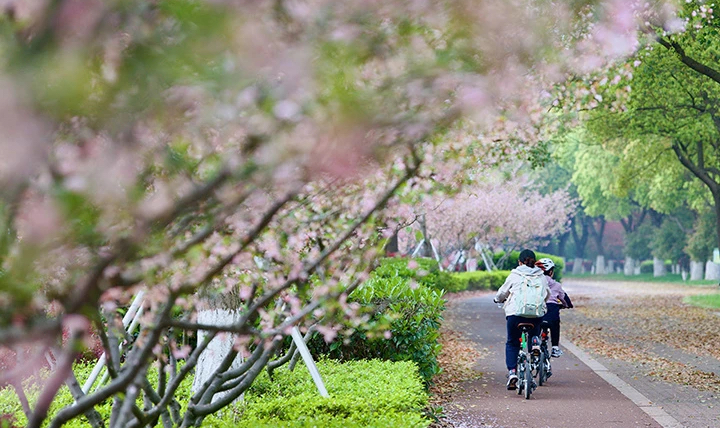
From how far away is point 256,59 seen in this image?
191cm

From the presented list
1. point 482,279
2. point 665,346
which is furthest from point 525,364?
point 482,279

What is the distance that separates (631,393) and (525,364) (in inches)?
60.9

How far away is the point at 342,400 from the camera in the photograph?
22.3ft

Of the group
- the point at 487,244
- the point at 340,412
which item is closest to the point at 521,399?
the point at 340,412

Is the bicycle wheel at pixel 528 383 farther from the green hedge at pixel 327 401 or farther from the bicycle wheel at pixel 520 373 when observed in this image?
the green hedge at pixel 327 401

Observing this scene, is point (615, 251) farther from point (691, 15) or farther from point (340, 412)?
point (340, 412)

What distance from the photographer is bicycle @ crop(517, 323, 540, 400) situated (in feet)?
32.7

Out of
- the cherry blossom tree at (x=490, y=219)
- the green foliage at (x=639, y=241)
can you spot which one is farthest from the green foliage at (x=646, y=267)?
the cherry blossom tree at (x=490, y=219)

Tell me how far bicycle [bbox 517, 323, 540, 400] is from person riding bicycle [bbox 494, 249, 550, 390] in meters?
0.06

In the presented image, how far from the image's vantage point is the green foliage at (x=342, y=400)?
6.11 m

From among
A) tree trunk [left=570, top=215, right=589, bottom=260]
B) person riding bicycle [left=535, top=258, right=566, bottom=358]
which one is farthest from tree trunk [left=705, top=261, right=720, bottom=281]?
person riding bicycle [left=535, top=258, right=566, bottom=358]

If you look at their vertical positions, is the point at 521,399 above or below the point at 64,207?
below

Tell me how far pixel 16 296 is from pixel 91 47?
2.06 feet

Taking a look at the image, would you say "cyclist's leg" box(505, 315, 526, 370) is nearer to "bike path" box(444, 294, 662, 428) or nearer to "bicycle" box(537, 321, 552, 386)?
"bike path" box(444, 294, 662, 428)
